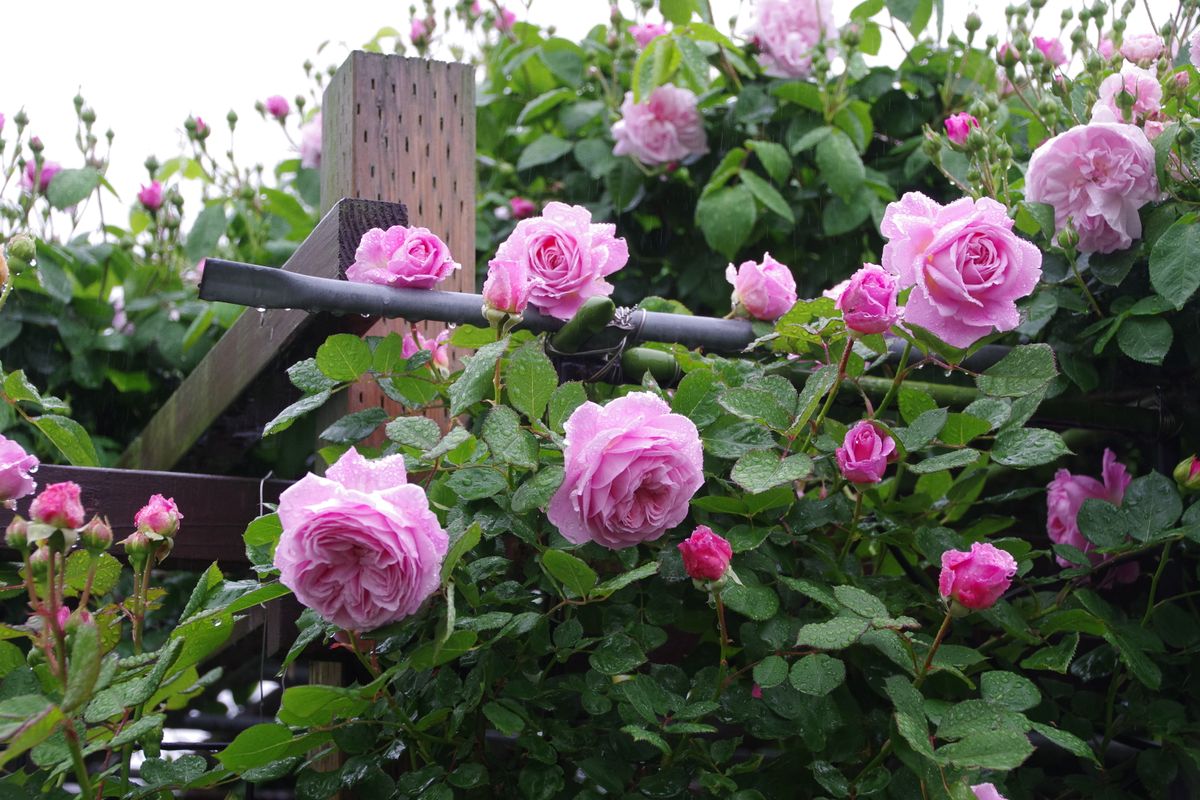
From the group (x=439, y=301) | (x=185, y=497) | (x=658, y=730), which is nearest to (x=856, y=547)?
(x=658, y=730)

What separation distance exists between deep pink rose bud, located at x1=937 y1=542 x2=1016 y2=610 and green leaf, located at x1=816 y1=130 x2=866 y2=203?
3.13 ft

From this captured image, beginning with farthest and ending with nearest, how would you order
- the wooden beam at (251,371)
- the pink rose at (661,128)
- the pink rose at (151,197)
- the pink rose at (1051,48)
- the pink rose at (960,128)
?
the pink rose at (151,197) < the pink rose at (661,128) < the pink rose at (1051,48) < the pink rose at (960,128) < the wooden beam at (251,371)

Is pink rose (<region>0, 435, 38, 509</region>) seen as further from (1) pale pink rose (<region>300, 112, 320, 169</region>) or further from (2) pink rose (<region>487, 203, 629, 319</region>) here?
(1) pale pink rose (<region>300, 112, 320, 169</region>)

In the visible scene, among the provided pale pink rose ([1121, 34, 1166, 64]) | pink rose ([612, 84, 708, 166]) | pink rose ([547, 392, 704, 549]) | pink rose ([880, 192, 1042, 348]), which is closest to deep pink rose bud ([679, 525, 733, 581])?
pink rose ([547, 392, 704, 549])

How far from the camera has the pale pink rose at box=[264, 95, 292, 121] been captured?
88.7 inches

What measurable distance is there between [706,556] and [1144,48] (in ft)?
2.79

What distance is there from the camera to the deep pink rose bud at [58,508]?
0.73 metres

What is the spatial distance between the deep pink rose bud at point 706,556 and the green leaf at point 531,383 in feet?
0.55

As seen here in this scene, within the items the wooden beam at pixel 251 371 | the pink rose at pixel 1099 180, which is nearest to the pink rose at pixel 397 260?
the wooden beam at pixel 251 371

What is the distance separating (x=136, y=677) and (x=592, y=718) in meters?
0.38

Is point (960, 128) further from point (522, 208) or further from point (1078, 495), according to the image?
point (522, 208)

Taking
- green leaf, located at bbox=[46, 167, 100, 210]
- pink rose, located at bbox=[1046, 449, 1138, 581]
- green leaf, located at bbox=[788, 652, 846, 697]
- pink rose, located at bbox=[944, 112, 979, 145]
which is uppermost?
pink rose, located at bbox=[944, 112, 979, 145]

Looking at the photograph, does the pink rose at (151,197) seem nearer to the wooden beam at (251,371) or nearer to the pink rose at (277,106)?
the pink rose at (277,106)

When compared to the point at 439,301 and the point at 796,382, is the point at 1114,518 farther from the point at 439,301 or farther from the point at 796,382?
the point at 439,301
